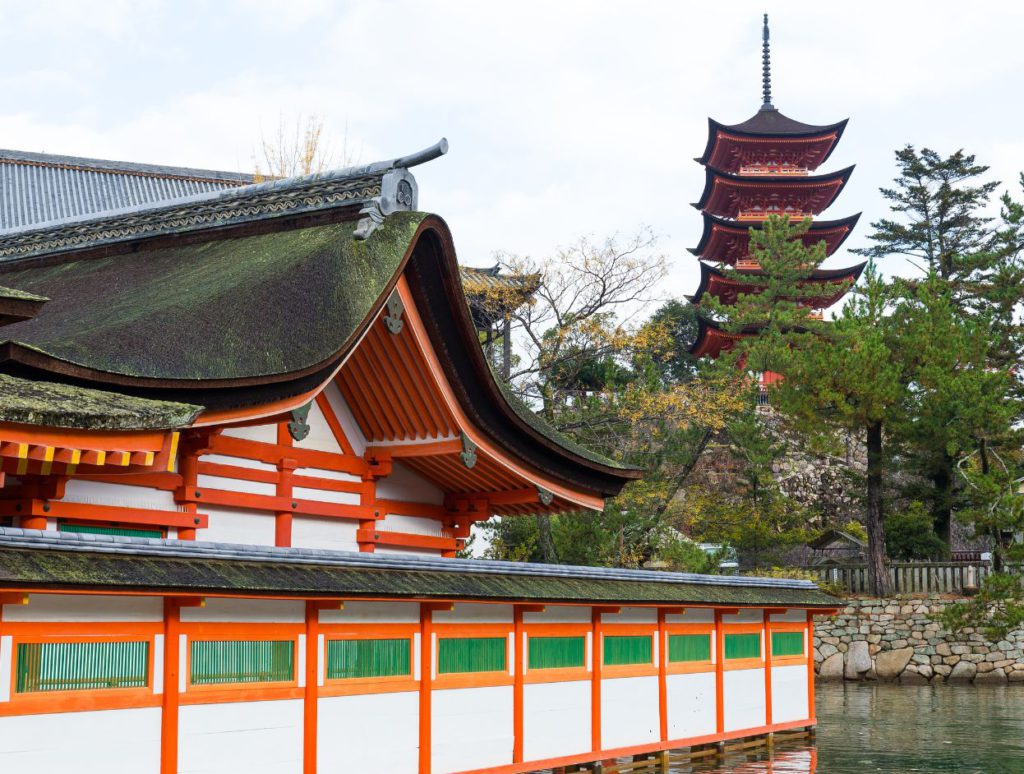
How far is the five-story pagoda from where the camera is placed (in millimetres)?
52469

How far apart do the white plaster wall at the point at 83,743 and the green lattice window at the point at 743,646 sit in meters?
8.92

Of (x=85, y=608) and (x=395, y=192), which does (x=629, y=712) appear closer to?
(x=395, y=192)

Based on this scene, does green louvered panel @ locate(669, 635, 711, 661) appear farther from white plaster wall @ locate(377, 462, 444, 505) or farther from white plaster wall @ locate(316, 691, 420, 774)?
white plaster wall @ locate(316, 691, 420, 774)

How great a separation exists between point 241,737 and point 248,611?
3.13ft

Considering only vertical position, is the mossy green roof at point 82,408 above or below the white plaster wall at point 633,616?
above

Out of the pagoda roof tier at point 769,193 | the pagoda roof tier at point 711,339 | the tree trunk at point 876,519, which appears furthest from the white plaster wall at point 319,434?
the pagoda roof tier at point 769,193

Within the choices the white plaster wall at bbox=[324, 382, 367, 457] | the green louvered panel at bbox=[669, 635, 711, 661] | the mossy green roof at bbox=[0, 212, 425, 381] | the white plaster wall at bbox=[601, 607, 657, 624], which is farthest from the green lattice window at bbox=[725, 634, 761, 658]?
the mossy green roof at bbox=[0, 212, 425, 381]

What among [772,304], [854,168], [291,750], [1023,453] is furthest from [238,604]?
[854,168]

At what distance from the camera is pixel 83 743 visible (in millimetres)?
9078

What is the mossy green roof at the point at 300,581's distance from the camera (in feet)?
27.9

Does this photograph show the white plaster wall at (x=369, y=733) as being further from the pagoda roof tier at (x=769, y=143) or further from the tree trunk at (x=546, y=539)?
the pagoda roof tier at (x=769, y=143)

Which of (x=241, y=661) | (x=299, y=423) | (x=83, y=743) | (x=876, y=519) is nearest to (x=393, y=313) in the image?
(x=299, y=423)

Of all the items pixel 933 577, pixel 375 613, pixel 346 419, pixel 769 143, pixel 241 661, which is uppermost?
pixel 769 143

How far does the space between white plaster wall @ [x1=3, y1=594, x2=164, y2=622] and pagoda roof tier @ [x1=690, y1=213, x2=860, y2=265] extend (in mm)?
43525
